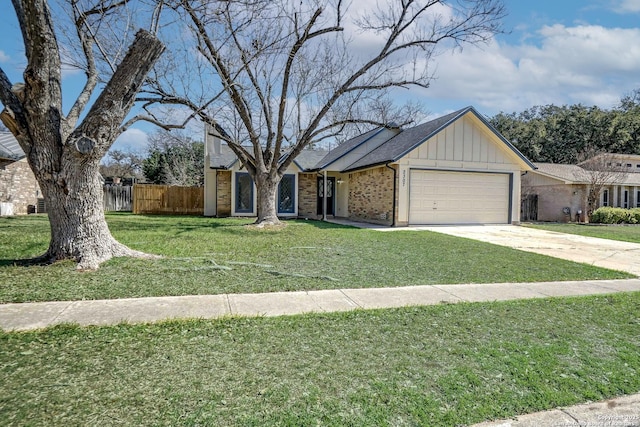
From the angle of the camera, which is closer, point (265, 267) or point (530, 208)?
point (265, 267)

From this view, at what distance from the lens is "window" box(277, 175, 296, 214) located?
20.4m

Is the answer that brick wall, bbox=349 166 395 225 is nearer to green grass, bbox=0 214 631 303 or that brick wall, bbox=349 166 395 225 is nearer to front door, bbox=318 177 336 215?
front door, bbox=318 177 336 215

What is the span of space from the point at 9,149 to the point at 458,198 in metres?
19.2

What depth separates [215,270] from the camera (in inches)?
251

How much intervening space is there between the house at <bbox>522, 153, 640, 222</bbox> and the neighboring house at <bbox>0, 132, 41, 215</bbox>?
2541 centimetres

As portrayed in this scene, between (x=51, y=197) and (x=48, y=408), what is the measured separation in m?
4.78

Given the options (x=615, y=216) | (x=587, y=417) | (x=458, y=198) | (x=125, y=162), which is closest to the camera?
(x=587, y=417)

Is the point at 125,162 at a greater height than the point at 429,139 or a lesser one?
greater

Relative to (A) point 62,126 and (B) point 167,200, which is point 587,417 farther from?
(B) point 167,200

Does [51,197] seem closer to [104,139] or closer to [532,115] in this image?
[104,139]

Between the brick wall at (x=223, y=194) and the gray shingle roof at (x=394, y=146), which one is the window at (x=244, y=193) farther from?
the gray shingle roof at (x=394, y=146)

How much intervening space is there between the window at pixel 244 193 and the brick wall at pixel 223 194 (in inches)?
27.3

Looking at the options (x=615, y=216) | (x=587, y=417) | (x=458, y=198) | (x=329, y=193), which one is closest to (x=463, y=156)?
(x=458, y=198)

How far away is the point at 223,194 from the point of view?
20.6 meters
